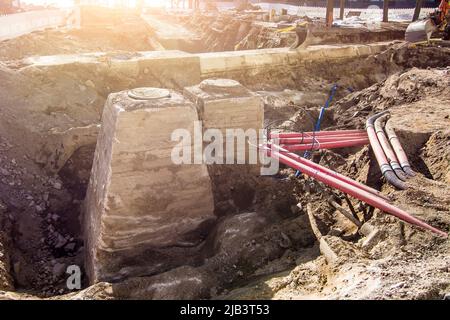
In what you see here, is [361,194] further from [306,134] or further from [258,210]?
[306,134]

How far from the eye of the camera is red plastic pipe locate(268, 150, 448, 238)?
360 cm

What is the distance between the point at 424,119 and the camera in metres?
5.86

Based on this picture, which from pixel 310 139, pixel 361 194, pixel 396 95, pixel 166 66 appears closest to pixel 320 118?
pixel 396 95

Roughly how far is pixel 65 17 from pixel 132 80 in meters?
17.0

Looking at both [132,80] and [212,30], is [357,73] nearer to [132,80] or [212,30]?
[132,80]

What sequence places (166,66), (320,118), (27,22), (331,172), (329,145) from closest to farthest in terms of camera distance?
(331,172)
(329,145)
(320,118)
(166,66)
(27,22)

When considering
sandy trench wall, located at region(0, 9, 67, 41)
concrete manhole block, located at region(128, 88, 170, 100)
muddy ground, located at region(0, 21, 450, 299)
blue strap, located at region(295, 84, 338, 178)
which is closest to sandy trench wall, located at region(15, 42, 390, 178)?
muddy ground, located at region(0, 21, 450, 299)

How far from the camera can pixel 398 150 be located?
16.2 ft

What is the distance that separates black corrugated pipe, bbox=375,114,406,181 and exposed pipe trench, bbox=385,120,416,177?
4cm

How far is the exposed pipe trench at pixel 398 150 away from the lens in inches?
179

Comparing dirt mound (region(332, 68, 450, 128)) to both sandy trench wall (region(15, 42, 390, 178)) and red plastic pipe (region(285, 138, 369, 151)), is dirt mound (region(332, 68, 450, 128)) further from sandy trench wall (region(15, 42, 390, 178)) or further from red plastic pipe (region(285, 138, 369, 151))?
sandy trench wall (region(15, 42, 390, 178))

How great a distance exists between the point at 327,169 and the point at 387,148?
88cm

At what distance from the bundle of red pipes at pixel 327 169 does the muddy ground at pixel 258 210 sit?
0.14m

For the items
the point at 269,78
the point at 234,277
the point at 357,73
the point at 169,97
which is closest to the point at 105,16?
the point at 269,78
